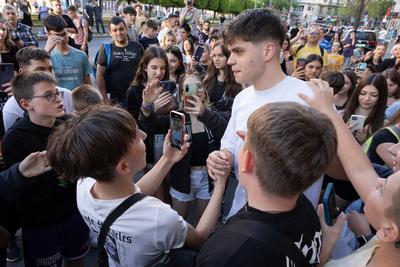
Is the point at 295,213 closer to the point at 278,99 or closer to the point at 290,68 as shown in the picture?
the point at 278,99

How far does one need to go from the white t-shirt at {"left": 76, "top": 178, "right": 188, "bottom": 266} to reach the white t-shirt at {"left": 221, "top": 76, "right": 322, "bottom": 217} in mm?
611

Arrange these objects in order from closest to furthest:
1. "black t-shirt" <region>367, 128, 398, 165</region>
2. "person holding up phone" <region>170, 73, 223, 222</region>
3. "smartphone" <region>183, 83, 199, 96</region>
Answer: "black t-shirt" <region>367, 128, 398, 165</region> < "smartphone" <region>183, 83, 199, 96</region> < "person holding up phone" <region>170, 73, 223, 222</region>

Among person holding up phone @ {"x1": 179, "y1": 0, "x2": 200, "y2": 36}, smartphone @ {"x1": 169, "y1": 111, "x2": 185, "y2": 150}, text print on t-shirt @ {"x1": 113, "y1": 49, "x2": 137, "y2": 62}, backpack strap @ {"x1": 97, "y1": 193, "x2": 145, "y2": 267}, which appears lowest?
backpack strap @ {"x1": 97, "y1": 193, "x2": 145, "y2": 267}

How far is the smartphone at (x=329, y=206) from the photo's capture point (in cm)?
125

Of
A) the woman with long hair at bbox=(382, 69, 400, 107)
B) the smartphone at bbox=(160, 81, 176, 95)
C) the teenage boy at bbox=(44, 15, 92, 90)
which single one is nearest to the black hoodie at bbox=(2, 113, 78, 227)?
the smartphone at bbox=(160, 81, 176, 95)

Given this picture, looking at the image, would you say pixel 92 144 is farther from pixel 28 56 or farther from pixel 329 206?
pixel 28 56

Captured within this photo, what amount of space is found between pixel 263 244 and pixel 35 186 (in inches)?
65.5

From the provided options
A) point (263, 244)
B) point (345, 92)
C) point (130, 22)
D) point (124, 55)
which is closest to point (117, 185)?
point (263, 244)

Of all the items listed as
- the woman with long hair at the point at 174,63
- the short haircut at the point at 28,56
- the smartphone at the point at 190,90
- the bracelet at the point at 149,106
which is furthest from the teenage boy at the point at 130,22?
the smartphone at the point at 190,90

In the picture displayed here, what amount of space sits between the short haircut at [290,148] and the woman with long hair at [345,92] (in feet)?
10.7

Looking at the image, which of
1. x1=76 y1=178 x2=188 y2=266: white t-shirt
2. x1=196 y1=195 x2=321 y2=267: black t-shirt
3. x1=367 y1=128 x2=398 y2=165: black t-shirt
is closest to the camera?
x1=196 y1=195 x2=321 y2=267: black t-shirt

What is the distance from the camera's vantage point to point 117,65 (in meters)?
4.27

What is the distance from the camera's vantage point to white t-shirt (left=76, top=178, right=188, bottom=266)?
1358mm

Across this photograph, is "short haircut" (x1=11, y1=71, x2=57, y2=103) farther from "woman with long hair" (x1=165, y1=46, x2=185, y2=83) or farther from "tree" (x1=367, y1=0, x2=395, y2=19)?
"tree" (x1=367, y1=0, x2=395, y2=19)
